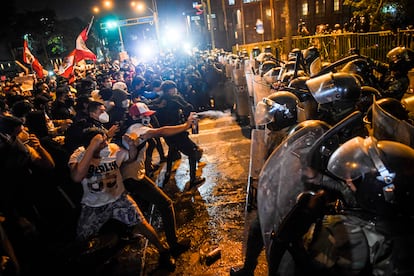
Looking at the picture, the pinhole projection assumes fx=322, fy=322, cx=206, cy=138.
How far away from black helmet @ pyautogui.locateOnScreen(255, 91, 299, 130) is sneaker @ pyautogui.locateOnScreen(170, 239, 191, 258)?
81.2 inches

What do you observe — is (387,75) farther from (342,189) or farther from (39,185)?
(39,185)

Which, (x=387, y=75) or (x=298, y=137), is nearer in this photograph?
(x=298, y=137)

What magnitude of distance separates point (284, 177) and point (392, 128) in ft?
2.88

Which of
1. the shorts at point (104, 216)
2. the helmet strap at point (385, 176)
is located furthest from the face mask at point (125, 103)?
the helmet strap at point (385, 176)

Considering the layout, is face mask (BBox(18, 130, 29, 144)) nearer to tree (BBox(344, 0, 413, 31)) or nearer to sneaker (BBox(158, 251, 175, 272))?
sneaker (BBox(158, 251, 175, 272))

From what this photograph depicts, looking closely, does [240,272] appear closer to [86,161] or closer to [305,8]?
[86,161]

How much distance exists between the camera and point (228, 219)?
195 inches

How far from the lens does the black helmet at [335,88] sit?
3.22 metres

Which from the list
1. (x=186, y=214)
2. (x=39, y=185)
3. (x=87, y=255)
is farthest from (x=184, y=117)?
(x=87, y=255)

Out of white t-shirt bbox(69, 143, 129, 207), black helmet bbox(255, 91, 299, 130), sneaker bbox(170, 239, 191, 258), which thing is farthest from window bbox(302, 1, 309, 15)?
white t-shirt bbox(69, 143, 129, 207)

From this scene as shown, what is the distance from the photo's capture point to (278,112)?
10.9 feet

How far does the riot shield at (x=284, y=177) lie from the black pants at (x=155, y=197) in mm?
1929

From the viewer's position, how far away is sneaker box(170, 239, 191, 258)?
168 inches

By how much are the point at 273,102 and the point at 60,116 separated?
514 cm
